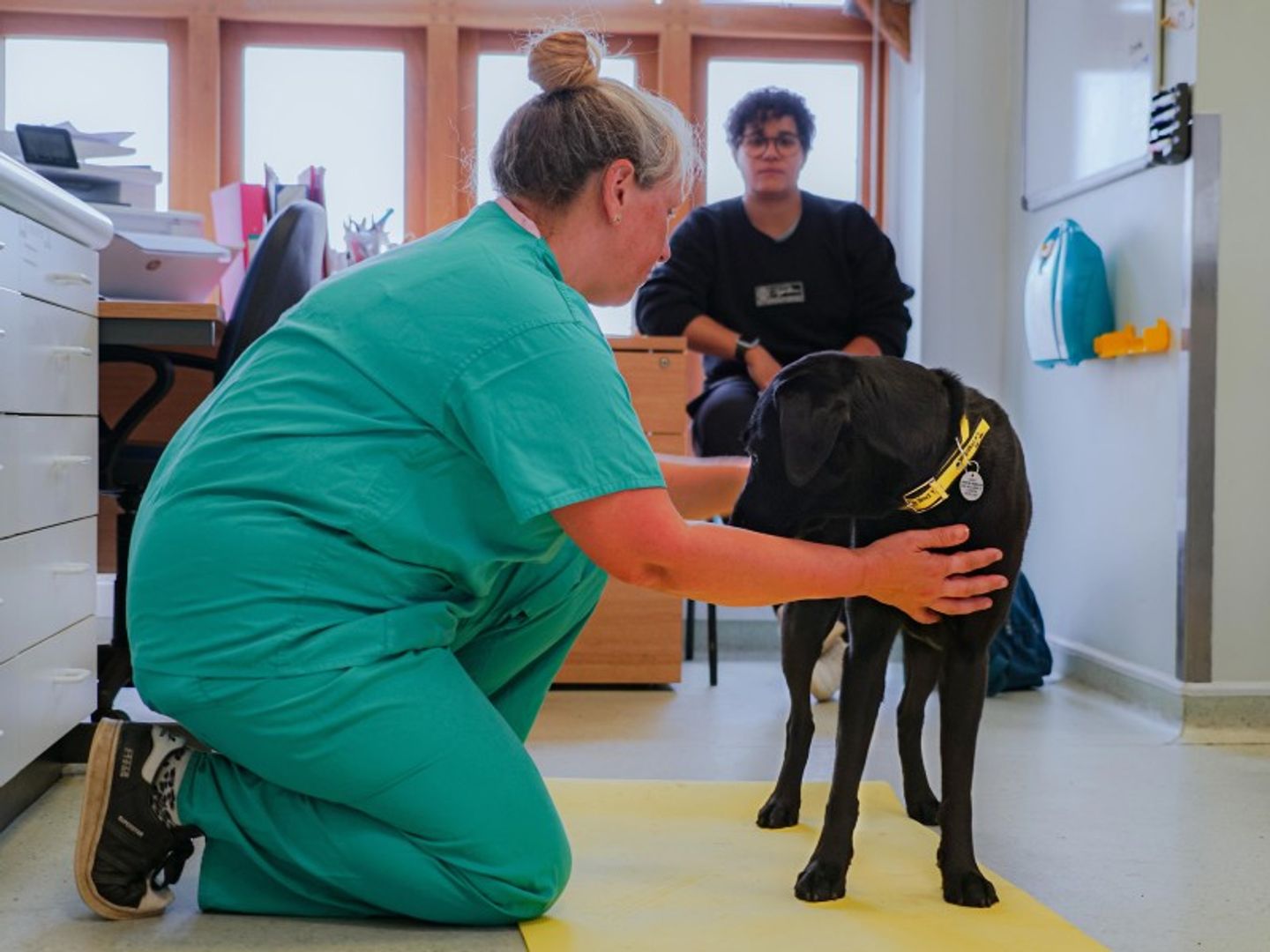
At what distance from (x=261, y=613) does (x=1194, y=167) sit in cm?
214

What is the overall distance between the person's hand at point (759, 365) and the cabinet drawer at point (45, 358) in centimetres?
162

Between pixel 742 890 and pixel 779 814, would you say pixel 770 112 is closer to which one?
pixel 779 814

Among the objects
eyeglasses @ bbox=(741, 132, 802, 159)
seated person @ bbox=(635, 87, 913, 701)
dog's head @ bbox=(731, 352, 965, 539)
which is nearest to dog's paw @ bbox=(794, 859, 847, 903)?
dog's head @ bbox=(731, 352, 965, 539)

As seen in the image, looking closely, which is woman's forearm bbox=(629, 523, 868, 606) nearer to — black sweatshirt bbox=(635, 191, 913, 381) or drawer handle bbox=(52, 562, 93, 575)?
drawer handle bbox=(52, 562, 93, 575)

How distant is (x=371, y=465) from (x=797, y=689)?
854 mm

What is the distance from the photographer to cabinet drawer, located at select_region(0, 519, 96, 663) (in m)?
1.81

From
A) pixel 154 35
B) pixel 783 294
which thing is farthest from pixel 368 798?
pixel 154 35

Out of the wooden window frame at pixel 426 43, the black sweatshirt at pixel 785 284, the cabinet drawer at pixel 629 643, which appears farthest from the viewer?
the wooden window frame at pixel 426 43

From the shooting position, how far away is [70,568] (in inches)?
82.4

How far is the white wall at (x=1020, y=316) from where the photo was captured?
2.96 meters

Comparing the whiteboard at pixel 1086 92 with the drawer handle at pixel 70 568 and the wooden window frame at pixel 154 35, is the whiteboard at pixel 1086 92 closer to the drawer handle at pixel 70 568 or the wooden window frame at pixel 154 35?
the drawer handle at pixel 70 568

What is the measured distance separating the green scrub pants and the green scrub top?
4cm

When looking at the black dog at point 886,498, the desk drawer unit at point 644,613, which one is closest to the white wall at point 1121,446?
the desk drawer unit at point 644,613

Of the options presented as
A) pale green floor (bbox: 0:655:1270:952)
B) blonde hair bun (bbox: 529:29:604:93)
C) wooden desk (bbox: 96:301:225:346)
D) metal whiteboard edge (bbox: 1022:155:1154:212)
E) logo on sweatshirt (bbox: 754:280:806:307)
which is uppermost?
metal whiteboard edge (bbox: 1022:155:1154:212)
